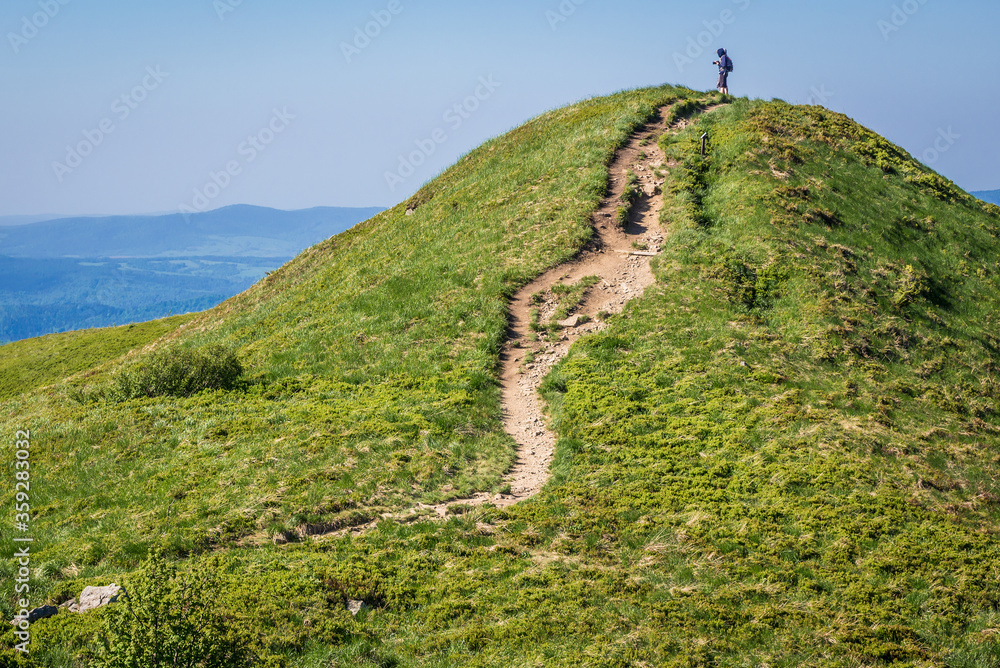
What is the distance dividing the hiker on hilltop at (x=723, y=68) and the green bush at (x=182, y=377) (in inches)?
1573

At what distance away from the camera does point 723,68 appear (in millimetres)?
49562

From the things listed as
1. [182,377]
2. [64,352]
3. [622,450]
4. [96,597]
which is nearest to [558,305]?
[622,450]

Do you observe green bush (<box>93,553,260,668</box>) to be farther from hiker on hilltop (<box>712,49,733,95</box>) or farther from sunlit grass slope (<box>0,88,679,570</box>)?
hiker on hilltop (<box>712,49,733,95</box>)

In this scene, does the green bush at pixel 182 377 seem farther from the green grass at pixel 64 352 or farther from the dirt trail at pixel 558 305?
the green grass at pixel 64 352

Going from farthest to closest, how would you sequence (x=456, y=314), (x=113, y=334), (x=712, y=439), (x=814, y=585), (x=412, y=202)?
(x=113, y=334) < (x=412, y=202) < (x=456, y=314) < (x=712, y=439) < (x=814, y=585)

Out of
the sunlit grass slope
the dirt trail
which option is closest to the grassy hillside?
the sunlit grass slope

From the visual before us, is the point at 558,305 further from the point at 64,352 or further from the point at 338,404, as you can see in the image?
the point at 64,352

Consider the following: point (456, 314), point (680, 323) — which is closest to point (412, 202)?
point (456, 314)

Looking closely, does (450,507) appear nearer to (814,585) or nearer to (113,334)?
(814,585)

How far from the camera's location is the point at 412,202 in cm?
4869

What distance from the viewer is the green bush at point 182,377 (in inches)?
1046

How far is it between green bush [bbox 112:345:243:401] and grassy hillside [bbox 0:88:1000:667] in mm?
678

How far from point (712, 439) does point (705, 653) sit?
348 inches

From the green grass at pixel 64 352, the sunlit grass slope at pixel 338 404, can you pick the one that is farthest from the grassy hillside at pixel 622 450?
the green grass at pixel 64 352
